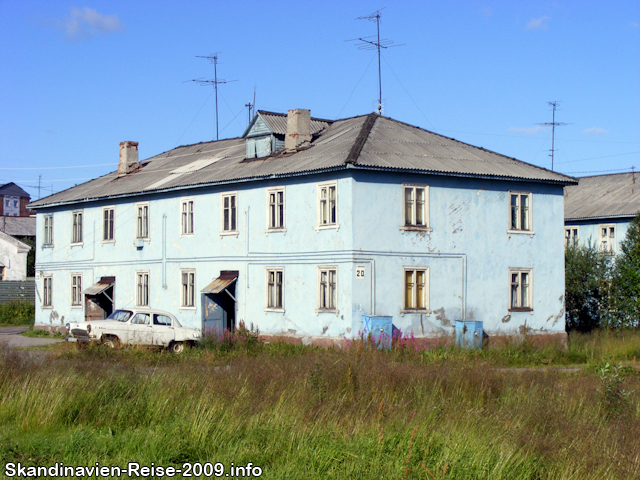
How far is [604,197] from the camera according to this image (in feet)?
135

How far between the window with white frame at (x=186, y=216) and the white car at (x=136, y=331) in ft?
18.2

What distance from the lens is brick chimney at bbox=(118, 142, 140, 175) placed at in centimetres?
3597


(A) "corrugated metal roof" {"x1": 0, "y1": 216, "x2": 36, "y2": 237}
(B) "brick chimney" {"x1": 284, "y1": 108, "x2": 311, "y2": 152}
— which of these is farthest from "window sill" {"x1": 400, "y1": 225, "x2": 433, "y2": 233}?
(A) "corrugated metal roof" {"x1": 0, "y1": 216, "x2": 36, "y2": 237}

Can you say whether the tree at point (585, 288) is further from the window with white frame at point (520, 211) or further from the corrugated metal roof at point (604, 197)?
the window with white frame at point (520, 211)

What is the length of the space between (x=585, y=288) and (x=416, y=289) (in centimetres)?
1186

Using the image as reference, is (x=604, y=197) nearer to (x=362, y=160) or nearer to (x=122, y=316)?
(x=362, y=160)

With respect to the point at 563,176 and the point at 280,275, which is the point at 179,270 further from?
the point at 563,176

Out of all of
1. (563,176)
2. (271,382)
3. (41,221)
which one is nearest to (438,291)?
(563,176)

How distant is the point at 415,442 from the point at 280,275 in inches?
630

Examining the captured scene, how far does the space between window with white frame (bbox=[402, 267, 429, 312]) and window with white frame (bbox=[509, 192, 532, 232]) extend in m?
4.09

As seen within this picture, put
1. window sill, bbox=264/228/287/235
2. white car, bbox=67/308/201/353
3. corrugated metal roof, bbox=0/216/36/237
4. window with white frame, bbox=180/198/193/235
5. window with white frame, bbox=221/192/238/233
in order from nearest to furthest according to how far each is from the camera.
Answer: white car, bbox=67/308/201/353 → window sill, bbox=264/228/287/235 → window with white frame, bbox=221/192/238/233 → window with white frame, bbox=180/198/193/235 → corrugated metal roof, bbox=0/216/36/237

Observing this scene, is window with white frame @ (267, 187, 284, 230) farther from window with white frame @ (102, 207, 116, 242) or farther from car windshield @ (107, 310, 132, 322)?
window with white frame @ (102, 207, 116, 242)

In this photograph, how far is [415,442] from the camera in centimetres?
940

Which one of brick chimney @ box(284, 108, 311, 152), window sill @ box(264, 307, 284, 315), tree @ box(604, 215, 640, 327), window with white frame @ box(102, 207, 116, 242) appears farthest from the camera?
window with white frame @ box(102, 207, 116, 242)
